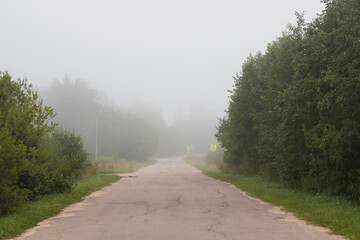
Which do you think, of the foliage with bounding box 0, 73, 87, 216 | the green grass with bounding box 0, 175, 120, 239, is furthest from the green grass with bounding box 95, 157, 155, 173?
the green grass with bounding box 0, 175, 120, 239

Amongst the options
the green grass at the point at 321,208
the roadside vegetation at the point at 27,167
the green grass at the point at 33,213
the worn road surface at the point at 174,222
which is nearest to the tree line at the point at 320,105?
the green grass at the point at 321,208

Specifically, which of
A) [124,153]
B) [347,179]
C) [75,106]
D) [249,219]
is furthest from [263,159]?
[75,106]

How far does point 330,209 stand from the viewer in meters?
12.2

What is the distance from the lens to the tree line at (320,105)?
12820 mm

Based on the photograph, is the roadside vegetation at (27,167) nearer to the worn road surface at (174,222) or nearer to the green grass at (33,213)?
the green grass at (33,213)

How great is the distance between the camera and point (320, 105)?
1359cm

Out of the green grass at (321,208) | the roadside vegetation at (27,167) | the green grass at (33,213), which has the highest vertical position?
the roadside vegetation at (27,167)

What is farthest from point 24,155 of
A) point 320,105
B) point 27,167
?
point 320,105

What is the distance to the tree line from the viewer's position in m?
12.8

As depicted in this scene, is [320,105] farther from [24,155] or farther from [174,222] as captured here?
[24,155]

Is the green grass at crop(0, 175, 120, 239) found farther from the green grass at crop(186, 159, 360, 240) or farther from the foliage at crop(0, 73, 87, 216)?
the green grass at crop(186, 159, 360, 240)

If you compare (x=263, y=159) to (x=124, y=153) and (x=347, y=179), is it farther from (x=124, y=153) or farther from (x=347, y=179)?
(x=124, y=153)

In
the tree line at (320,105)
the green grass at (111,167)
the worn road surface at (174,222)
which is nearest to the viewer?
the worn road surface at (174,222)

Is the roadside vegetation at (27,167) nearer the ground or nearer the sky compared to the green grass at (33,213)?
nearer the sky
